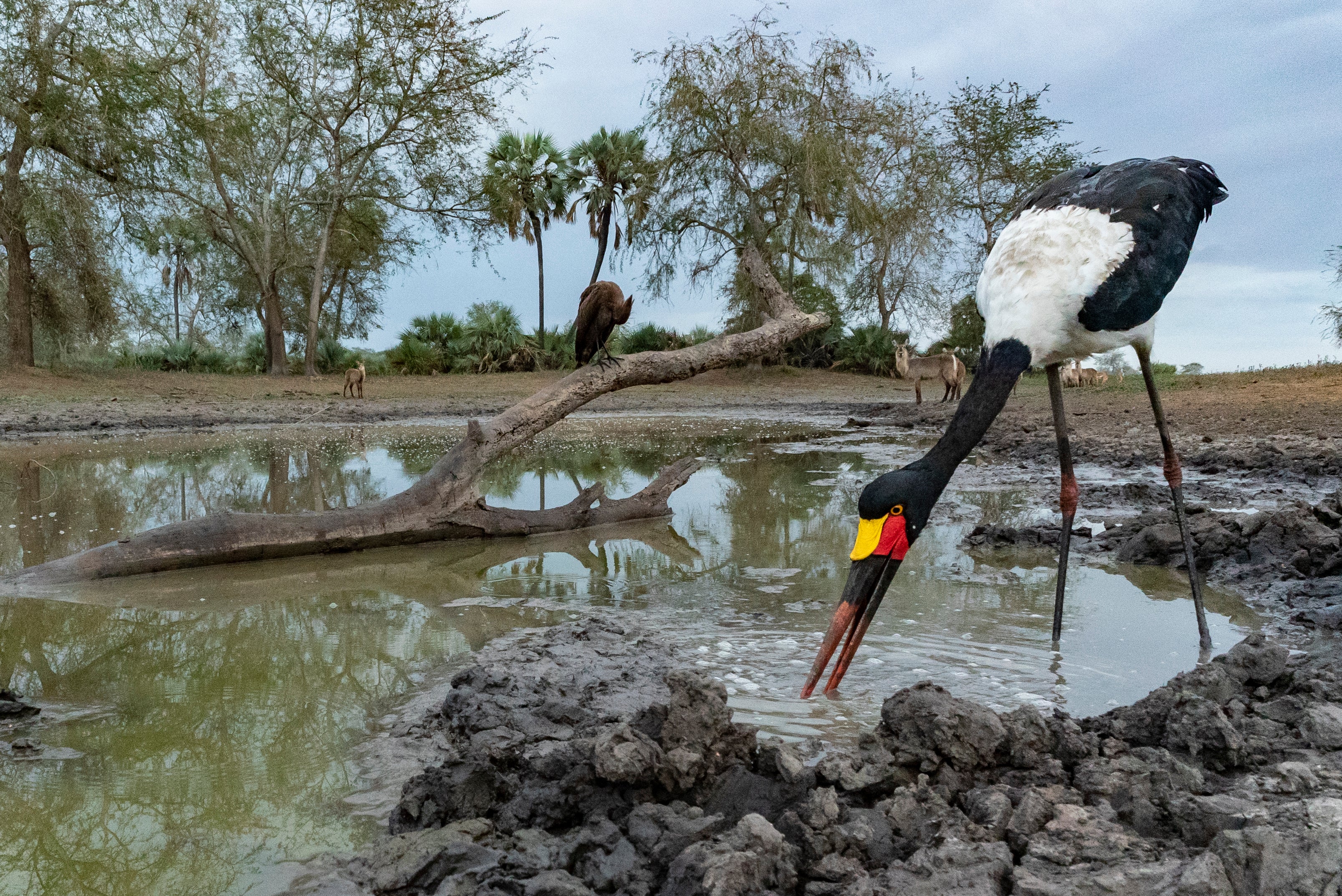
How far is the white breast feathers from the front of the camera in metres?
A: 3.66

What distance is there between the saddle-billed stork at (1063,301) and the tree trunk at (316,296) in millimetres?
25439

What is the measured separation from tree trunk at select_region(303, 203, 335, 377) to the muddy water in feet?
63.8

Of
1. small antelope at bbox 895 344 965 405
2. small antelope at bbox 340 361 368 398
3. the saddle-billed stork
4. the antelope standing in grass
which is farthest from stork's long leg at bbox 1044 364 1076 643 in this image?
small antelope at bbox 340 361 368 398

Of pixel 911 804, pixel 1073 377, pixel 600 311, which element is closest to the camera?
pixel 911 804

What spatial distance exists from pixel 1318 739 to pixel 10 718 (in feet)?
13.4

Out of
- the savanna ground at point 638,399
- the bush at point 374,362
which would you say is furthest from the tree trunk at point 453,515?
the bush at point 374,362

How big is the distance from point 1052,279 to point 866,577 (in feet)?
5.43

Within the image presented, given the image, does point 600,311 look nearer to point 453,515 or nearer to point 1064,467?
point 453,515

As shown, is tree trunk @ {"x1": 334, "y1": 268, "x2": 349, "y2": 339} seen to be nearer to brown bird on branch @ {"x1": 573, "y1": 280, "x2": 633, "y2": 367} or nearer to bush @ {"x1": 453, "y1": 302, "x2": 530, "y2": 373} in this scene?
bush @ {"x1": 453, "y1": 302, "x2": 530, "y2": 373}

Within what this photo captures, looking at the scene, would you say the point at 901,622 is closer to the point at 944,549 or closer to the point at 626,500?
the point at 944,549

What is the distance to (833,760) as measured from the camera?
7.30 ft

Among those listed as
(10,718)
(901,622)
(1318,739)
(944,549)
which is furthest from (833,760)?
(944,549)

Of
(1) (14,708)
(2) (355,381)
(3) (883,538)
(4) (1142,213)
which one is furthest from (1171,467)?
(2) (355,381)

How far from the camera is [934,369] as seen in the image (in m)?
21.6
